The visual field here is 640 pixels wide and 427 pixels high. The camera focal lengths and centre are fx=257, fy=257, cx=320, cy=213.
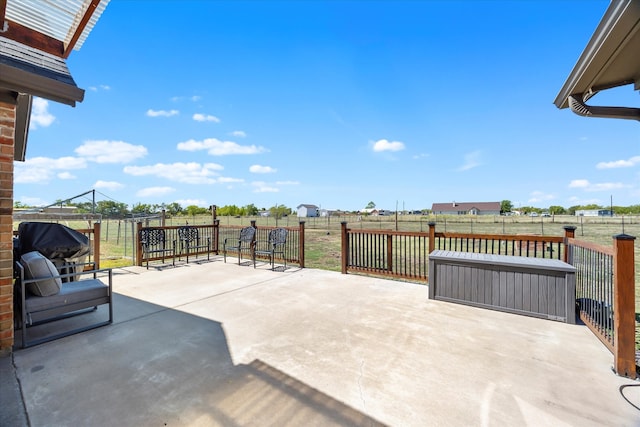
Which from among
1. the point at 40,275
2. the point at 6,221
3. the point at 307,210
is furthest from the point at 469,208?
the point at 6,221

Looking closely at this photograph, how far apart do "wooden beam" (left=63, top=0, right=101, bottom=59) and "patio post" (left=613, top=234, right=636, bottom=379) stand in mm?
5332

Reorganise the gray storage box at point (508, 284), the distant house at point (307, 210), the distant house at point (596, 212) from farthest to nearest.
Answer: the distant house at point (307, 210), the distant house at point (596, 212), the gray storage box at point (508, 284)

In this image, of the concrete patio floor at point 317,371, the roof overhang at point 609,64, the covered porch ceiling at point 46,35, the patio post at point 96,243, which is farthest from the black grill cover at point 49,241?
the roof overhang at point 609,64

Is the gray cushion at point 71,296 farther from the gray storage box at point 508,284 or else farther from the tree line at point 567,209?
the tree line at point 567,209

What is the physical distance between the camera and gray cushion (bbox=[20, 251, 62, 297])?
2.52 m

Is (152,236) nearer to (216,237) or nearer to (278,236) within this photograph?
(216,237)

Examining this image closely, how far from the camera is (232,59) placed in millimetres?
Answer: 8672

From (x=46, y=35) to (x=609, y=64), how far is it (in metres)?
6.19

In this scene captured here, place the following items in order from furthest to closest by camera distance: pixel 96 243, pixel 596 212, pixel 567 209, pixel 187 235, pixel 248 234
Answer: pixel 567 209
pixel 596 212
pixel 187 235
pixel 248 234
pixel 96 243

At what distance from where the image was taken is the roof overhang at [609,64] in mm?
1486

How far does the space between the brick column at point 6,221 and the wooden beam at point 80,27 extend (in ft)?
4.42

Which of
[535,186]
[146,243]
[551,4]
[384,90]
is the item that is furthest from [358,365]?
[535,186]

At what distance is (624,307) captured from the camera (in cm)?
200

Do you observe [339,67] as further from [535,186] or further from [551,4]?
[535,186]
